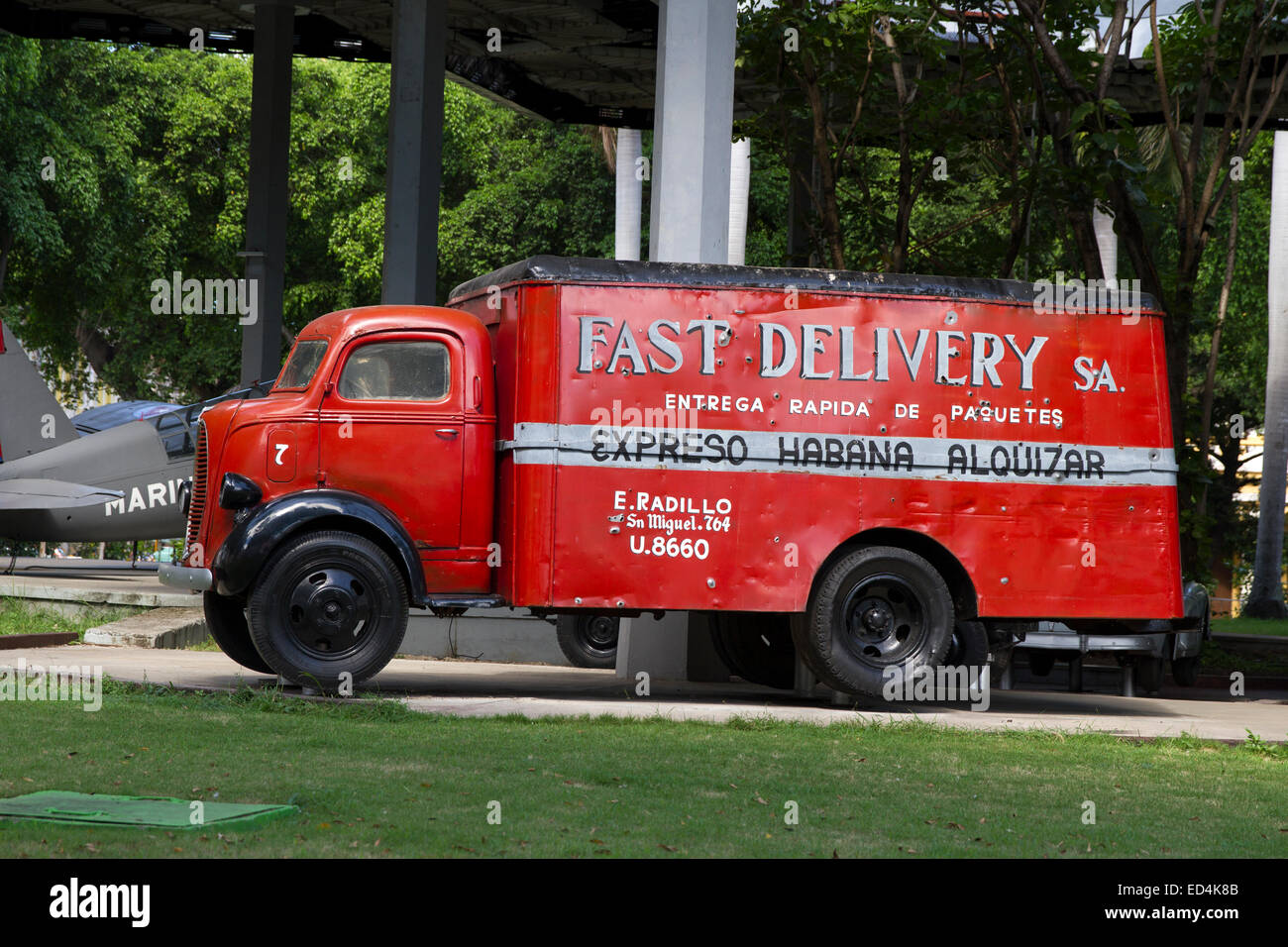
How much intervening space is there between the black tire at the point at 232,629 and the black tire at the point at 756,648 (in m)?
4.26

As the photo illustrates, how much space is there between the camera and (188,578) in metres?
11.8

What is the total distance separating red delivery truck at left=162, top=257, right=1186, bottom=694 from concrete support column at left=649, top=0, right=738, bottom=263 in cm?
242

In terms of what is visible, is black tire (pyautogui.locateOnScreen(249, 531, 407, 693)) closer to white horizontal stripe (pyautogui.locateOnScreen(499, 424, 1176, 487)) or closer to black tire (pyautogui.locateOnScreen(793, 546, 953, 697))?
white horizontal stripe (pyautogui.locateOnScreen(499, 424, 1176, 487))

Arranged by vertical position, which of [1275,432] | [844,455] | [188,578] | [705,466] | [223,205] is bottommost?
[188,578]

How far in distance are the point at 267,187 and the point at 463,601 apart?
52.3 ft

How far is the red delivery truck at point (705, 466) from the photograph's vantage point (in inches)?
468

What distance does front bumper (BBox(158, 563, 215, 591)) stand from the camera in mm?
11711

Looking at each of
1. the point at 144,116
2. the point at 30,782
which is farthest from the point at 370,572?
the point at 144,116

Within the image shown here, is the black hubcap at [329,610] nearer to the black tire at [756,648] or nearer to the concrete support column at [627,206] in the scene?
the black tire at [756,648]

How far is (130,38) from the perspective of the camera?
27422 mm

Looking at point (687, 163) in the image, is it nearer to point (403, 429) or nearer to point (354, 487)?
point (403, 429)

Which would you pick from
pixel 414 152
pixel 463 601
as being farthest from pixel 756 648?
pixel 414 152
